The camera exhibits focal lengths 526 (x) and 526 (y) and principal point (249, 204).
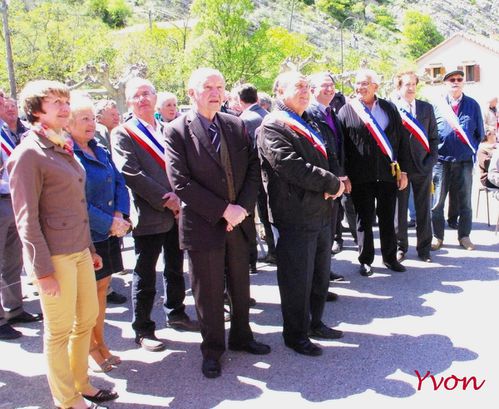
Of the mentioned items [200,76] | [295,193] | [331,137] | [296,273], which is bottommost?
[296,273]

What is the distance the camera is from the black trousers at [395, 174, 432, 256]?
20.4ft

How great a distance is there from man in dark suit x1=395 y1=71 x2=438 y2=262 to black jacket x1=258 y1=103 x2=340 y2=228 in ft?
7.51

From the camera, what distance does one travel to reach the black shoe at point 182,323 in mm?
4491

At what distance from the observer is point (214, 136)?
3650 millimetres

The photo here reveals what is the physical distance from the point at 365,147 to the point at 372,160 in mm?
156

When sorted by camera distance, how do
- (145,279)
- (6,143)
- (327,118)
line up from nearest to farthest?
(145,279), (6,143), (327,118)

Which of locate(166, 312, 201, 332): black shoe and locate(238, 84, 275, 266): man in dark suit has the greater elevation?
locate(238, 84, 275, 266): man in dark suit

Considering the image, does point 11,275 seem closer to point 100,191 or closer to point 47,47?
point 100,191

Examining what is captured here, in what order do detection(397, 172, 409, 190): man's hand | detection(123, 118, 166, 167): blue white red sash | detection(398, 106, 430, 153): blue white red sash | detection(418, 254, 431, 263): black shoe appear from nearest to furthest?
detection(123, 118, 166, 167): blue white red sash
detection(397, 172, 409, 190): man's hand
detection(398, 106, 430, 153): blue white red sash
detection(418, 254, 431, 263): black shoe

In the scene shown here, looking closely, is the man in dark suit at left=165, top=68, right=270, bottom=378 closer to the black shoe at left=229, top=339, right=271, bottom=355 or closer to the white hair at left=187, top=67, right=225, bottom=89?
the white hair at left=187, top=67, right=225, bottom=89

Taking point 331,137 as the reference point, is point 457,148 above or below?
below

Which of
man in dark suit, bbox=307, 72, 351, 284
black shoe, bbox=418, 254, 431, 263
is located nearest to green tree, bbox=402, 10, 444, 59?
A: black shoe, bbox=418, 254, 431, 263

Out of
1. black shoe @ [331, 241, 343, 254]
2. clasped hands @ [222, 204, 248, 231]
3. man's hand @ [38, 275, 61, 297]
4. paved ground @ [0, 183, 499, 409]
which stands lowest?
paved ground @ [0, 183, 499, 409]

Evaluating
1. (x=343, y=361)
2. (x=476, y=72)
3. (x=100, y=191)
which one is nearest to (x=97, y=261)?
(x=100, y=191)
